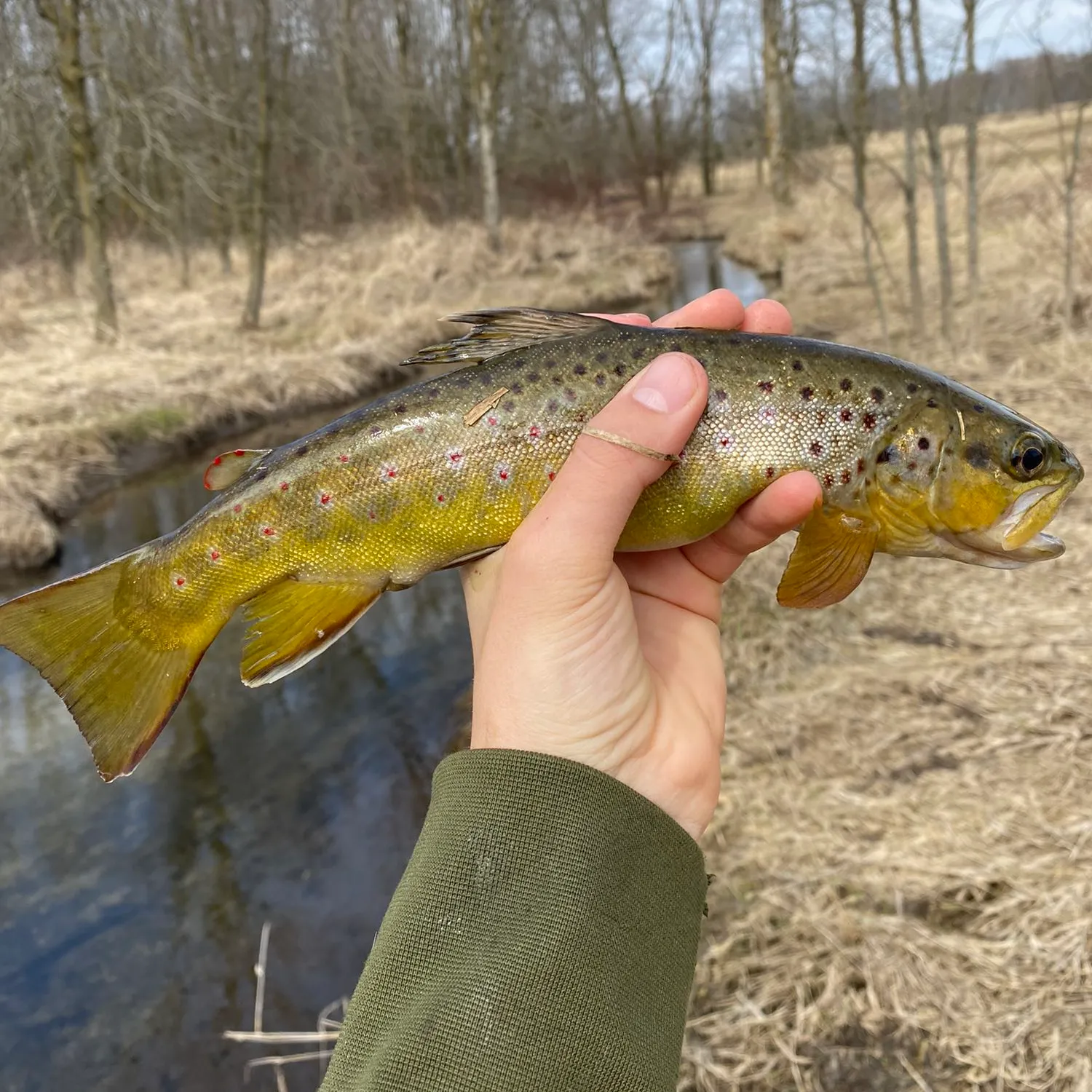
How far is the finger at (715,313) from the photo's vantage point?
125 inches

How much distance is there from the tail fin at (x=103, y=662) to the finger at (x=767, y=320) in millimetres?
2401

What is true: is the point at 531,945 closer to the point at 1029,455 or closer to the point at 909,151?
the point at 1029,455

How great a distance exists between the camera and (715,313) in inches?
125

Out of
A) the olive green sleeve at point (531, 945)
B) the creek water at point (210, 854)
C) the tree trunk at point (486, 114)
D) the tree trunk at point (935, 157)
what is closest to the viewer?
the olive green sleeve at point (531, 945)

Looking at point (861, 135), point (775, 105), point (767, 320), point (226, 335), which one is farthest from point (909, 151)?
point (775, 105)

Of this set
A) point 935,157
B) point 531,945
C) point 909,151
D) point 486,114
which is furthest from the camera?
point 486,114

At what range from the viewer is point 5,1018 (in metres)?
4.70

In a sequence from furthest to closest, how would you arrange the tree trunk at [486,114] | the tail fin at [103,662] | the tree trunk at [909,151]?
the tree trunk at [486,114], the tree trunk at [909,151], the tail fin at [103,662]

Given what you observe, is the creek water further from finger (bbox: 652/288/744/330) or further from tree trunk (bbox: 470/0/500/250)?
tree trunk (bbox: 470/0/500/250)

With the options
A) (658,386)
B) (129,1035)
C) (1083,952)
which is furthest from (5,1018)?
(1083,952)

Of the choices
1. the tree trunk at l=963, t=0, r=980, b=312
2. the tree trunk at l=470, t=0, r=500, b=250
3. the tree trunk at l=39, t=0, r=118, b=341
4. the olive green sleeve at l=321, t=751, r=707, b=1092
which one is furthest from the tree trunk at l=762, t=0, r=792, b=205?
the olive green sleeve at l=321, t=751, r=707, b=1092

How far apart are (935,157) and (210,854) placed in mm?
11578

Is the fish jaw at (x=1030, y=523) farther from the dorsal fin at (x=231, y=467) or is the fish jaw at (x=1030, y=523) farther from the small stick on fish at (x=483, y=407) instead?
the dorsal fin at (x=231, y=467)

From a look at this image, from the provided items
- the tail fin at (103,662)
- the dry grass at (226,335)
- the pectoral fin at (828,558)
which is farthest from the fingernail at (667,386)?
the dry grass at (226,335)
